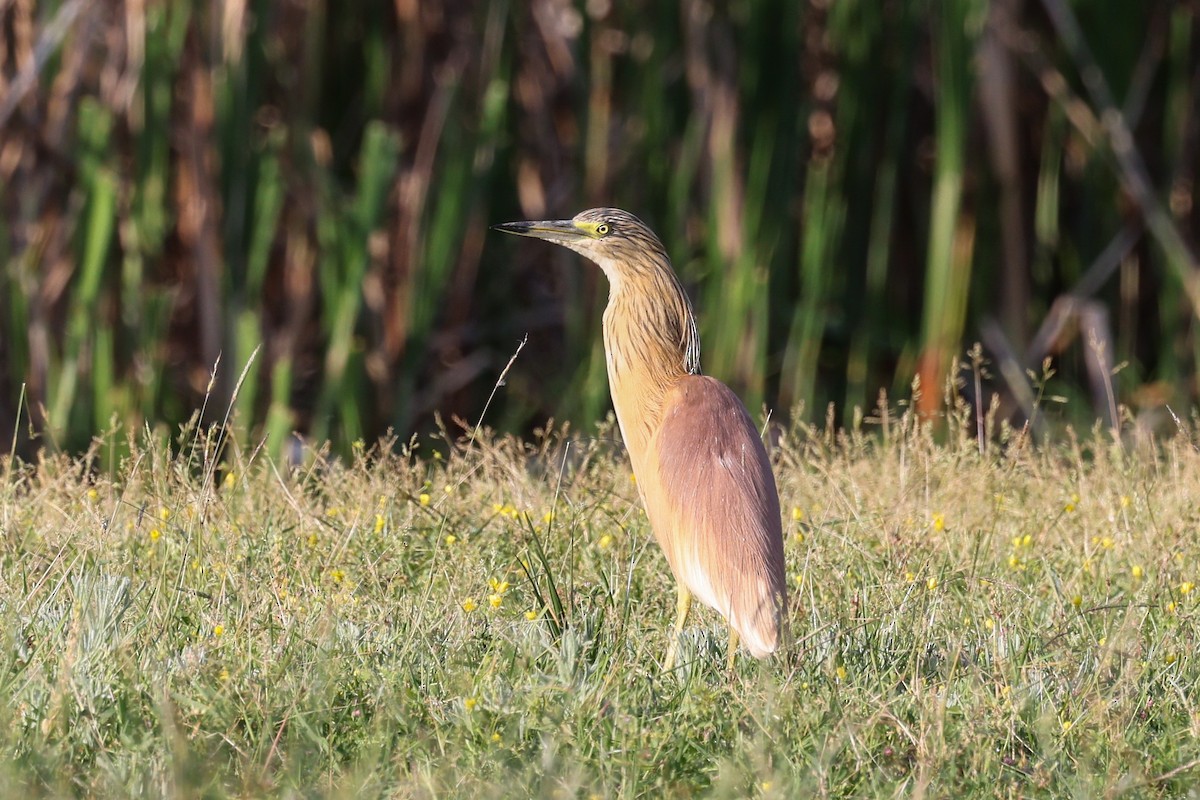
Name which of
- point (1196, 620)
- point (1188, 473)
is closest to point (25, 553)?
point (1196, 620)

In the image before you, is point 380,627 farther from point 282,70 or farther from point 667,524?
point 282,70

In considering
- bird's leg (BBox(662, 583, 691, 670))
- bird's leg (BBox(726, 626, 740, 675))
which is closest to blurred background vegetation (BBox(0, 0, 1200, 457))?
bird's leg (BBox(662, 583, 691, 670))

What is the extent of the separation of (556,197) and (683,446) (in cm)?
387

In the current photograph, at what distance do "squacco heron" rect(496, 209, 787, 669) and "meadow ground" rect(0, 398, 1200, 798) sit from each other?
0.11 m

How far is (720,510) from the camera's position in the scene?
10.7 feet

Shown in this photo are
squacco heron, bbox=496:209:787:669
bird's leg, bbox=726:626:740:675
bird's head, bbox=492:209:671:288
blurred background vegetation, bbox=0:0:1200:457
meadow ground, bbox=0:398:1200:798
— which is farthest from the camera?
blurred background vegetation, bbox=0:0:1200:457

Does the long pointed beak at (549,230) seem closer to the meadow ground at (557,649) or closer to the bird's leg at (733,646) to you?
the meadow ground at (557,649)

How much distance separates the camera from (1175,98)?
7133 millimetres

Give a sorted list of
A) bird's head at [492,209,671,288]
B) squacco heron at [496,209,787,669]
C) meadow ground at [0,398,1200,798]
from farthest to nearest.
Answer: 1. bird's head at [492,209,671,288]
2. squacco heron at [496,209,787,669]
3. meadow ground at [0,398,1200,798]

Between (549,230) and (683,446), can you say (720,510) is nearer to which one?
(683,446)

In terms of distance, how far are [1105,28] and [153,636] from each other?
5.25 metres

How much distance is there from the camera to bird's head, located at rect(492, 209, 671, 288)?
399 cm

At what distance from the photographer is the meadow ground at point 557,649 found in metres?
2.56

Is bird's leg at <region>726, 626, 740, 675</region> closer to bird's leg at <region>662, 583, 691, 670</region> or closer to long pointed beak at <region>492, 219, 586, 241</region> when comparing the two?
bird's leg at <region>662, 583, 691, 670</region>
